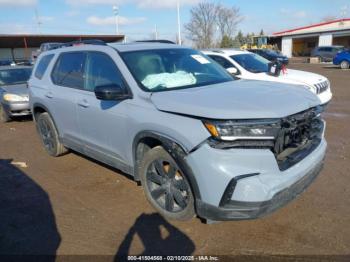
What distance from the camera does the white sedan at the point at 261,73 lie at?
7902 mm

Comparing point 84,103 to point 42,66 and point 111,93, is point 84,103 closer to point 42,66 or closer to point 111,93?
point 111,93

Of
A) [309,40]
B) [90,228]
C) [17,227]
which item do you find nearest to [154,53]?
[90,228]

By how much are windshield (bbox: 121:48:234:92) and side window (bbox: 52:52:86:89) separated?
3.01 feet

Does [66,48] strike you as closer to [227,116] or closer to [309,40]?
[227,116]

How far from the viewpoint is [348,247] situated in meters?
3.20

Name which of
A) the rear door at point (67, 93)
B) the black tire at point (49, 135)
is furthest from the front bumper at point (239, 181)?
the black tire at point (49, 135)

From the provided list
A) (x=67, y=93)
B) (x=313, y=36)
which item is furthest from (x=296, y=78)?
(x=313, y=36)

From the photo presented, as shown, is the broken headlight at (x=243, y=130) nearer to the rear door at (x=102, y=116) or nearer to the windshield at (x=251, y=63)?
the rear door at (x=102, y=116)

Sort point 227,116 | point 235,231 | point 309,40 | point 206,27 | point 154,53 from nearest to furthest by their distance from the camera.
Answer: point 227,116 < point 235,231 < point 154,53 < point 309,40 < point 206,27

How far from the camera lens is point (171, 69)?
4367mm

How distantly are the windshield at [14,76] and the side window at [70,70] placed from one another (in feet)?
19.7

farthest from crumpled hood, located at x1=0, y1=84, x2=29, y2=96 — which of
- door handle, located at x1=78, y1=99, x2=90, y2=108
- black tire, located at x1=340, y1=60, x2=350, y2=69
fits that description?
black tire, located at x1=340, y1=60, x2=350, y2=69

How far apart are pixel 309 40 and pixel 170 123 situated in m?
62.0

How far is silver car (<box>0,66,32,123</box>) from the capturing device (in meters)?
9.48
